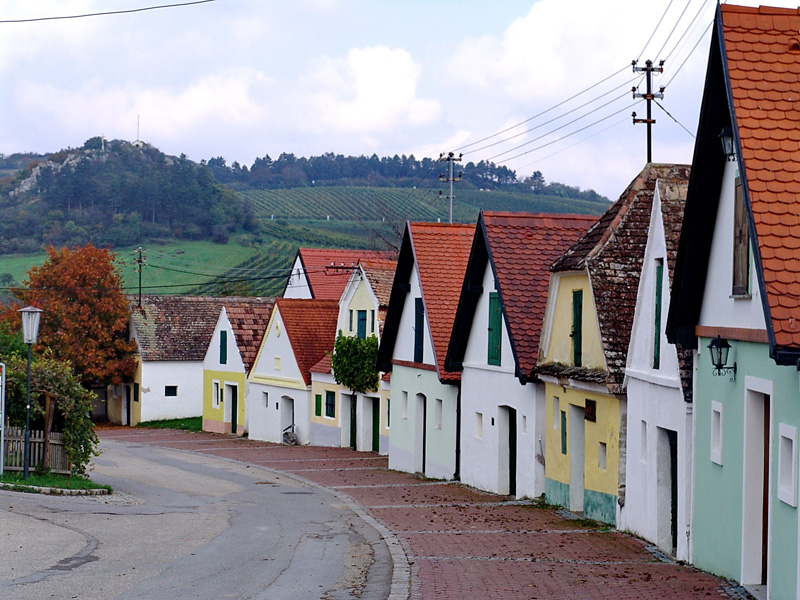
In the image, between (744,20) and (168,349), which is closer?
(744,20)

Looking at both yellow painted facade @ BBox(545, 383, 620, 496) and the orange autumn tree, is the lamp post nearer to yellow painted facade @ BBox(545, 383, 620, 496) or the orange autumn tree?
yellow painted facade @ BBox(545, 383, 620, 496)

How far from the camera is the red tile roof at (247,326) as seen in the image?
49.6m

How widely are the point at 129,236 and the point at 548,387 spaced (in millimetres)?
99224

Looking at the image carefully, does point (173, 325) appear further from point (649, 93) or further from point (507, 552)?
point (507, 552)

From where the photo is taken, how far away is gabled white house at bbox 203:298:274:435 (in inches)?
1950

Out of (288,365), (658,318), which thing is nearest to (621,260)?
(658,318)

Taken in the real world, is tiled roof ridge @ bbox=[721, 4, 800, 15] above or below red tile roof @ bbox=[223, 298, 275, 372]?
above

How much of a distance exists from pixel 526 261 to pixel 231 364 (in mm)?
28113

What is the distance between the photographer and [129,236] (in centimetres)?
11606

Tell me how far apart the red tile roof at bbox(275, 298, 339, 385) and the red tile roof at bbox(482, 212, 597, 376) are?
18796 mm

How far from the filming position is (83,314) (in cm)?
5747

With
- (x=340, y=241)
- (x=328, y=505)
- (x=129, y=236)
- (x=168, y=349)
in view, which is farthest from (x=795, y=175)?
(x=129, y=236)

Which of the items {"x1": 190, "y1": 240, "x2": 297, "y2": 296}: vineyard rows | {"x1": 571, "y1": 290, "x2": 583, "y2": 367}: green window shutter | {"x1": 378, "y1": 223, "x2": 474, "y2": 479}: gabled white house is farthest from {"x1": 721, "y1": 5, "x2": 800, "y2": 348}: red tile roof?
{"x1": 190, "y1": 240, "x2": 297, "y2": 296}: vineyard rows

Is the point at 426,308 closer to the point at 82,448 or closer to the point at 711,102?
the point at 82,448
